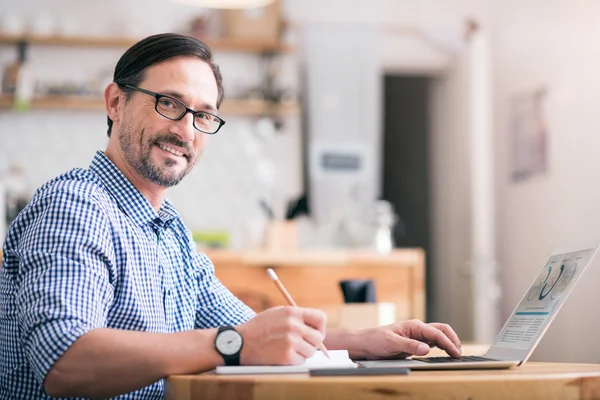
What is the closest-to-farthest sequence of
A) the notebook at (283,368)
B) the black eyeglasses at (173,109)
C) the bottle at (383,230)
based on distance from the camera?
the notebook at (283,368), the black eyeglasses at (173,109), the bottle at (383,230)

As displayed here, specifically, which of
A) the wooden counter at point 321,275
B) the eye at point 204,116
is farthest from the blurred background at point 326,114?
the eye at point 204,116

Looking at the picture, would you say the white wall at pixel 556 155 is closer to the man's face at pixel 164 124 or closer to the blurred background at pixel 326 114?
the blurred background at pixel 326 114

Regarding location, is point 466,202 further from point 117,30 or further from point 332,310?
point 117,30

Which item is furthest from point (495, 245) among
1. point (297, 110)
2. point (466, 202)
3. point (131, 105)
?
point (131, 105)

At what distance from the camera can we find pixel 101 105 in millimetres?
4887

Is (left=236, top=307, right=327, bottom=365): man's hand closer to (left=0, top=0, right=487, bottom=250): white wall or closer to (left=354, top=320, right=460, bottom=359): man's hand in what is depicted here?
(left=354, top=320, right=460, bottom=359): man's hand

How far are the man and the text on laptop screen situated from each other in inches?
4.5

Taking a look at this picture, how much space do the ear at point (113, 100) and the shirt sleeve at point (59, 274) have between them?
0.41m

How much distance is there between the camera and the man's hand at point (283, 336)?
1.18 metres

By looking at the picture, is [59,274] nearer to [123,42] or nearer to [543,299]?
[543,299]

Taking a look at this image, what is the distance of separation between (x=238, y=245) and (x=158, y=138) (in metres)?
3.34

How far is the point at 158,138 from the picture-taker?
1634 mm

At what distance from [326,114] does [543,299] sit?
3.72 meters

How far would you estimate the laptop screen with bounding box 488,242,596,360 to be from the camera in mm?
1339
